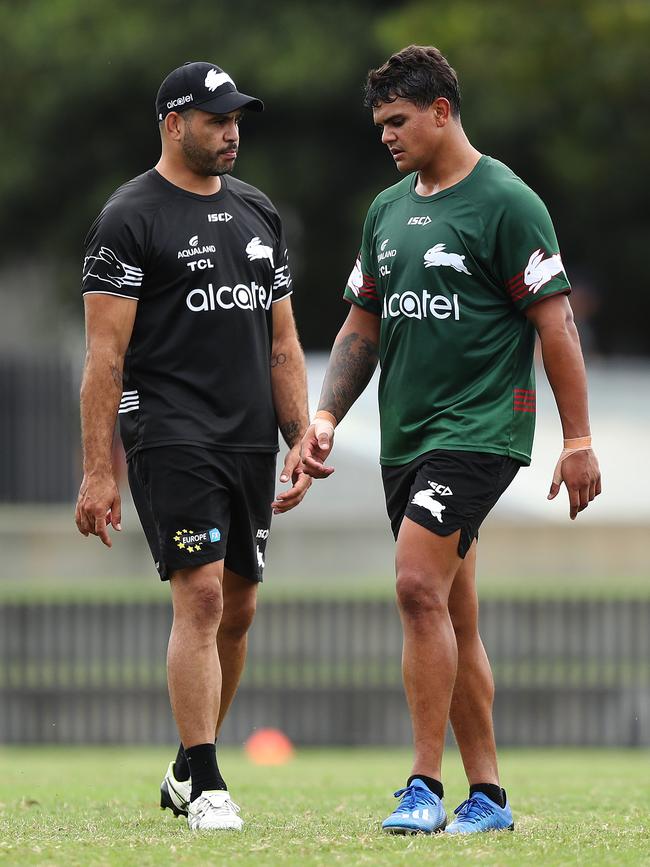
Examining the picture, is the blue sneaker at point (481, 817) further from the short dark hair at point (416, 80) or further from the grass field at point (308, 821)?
the short dark hair at point (416, 80)

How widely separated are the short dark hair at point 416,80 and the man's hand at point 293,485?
1.27 m

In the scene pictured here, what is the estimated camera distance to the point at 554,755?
1298 cm

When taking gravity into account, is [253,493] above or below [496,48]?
below

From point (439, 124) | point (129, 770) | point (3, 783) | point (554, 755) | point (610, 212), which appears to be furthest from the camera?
point (610, 212)

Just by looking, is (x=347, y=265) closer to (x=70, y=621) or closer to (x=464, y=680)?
(x=70, y=621)

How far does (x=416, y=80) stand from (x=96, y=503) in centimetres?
179

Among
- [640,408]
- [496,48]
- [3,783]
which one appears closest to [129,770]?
[3,783]

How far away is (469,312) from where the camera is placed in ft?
19.2

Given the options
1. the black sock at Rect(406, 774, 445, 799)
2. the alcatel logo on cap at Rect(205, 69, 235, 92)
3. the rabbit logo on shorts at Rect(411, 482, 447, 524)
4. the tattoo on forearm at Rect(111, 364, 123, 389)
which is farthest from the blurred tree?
the black sock at Rect(406, 774, 445, 799)

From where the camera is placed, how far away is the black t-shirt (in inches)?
242

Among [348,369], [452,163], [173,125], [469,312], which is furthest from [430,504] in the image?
[173,125]

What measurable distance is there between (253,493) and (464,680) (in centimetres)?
102

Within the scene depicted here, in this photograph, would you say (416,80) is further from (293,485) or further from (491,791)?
(491,791)

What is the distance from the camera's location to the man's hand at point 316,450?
597 centimetres
